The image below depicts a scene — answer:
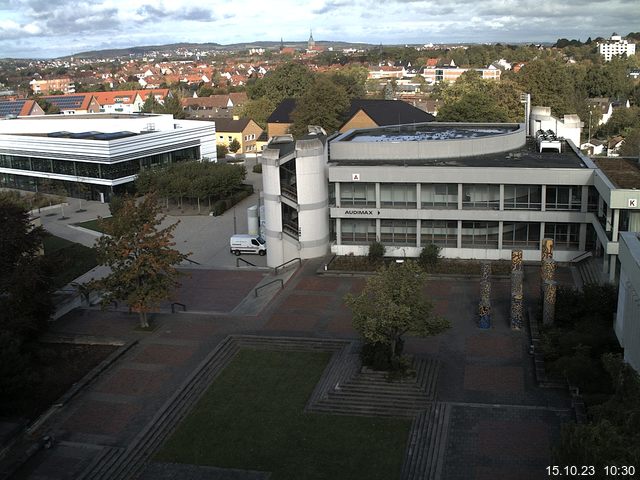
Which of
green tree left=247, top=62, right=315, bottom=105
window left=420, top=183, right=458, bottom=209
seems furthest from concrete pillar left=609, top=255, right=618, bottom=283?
green tree left=247, top=62, right=315, bottom=105

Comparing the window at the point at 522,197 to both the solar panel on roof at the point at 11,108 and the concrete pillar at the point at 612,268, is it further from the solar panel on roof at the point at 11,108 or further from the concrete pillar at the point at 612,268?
the solar panel on roof at the point at 11,108

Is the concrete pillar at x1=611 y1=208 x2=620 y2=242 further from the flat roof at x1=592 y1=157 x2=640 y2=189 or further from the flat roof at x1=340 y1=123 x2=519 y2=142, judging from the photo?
the flat roof at x1=340 y1=123 x2=519 y2=142

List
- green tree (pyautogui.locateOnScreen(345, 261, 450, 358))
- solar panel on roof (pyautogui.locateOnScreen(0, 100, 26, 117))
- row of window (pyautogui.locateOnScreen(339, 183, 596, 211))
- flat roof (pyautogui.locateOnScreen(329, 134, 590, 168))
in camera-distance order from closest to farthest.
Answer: green tree (pyautogui.locateOnScreen(345, 261, 450, 358)) → row of window (pyautogui.locateOnScreen(339, 183, 596, 211)) → flat roof (pyautogui.locateOnScreen(329, 134, 590, 168)) → solar panel on roof (pyautogui.locateOnScreen(0, 100, 26, 117))

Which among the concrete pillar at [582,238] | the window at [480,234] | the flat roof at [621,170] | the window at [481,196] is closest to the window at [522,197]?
the window at [481,196]

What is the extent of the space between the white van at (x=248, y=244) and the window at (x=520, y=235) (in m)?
14.5

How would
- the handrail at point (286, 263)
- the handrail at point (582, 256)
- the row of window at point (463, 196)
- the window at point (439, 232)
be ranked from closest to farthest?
1. the handrail at point (582, 256)
2. the row of window at point (463, 196)
3. the handrail at point (286, 263)
4. the window at point (439, 232)

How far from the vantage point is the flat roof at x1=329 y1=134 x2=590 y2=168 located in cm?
3881

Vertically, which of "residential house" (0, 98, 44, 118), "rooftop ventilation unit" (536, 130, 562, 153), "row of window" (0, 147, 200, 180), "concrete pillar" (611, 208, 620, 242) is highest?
"residential house" (0, 98, 44, 118)

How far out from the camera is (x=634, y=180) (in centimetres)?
3391

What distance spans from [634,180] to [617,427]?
75.9 feet

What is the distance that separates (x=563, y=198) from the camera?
122ft

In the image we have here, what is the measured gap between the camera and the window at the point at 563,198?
3703 cm

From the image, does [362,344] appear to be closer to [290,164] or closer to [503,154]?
[290,164]

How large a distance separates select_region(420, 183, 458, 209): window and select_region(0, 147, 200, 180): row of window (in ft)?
108
